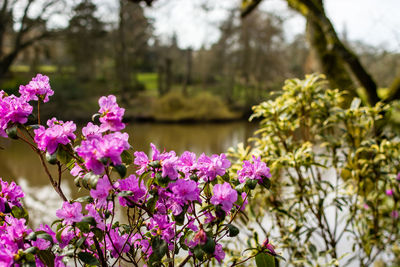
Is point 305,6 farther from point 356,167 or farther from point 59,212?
point 59,212

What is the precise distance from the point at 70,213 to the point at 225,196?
0.35 m

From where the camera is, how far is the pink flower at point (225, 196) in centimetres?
76

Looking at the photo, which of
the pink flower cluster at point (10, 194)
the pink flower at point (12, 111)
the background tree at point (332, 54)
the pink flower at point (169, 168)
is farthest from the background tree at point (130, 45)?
the pink flower at point (169, 168)

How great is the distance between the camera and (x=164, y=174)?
29.0 inches

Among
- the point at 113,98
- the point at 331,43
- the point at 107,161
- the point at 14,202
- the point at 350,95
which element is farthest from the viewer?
the point at 331,43

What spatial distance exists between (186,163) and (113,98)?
0.83 feet

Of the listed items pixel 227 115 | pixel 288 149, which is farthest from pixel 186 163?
pixel 227 115

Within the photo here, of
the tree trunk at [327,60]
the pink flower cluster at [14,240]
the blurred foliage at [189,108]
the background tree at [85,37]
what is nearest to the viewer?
the pink flower cluster at [14,240]

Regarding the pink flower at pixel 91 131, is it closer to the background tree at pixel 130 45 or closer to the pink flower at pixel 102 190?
the pink flower at pixel 102 190

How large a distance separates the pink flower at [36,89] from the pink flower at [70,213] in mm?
298

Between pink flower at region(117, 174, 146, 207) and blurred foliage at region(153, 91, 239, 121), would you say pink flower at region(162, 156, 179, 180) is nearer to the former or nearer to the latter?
pink flower at region(117, 174, 146, 207)

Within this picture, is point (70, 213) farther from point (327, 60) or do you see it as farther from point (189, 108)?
point (189, 108)

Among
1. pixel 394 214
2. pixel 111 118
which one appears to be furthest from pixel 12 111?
pixel 394 214

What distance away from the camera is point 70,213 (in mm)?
707
